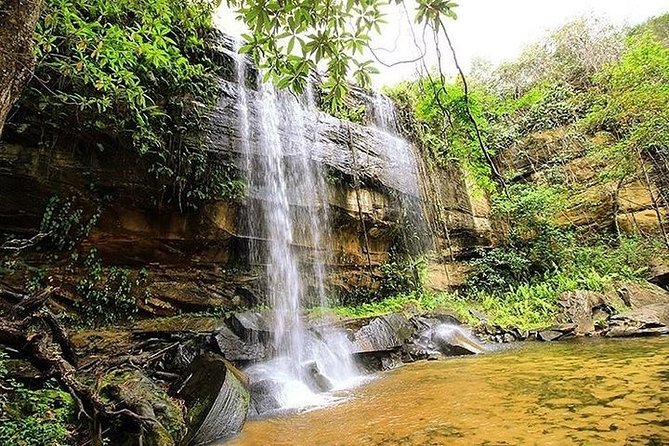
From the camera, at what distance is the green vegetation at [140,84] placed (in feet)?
15.9

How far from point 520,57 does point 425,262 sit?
1367 centimetres

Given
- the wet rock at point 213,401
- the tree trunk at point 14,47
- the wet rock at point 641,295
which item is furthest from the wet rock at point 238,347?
the wet rock at point 641,295

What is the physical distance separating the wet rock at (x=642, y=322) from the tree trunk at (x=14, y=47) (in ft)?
30.2

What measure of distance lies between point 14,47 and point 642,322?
9.73m

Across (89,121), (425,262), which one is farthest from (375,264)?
(89,121)

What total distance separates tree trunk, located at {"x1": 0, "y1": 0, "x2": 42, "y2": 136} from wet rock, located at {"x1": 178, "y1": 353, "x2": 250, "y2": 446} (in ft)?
10.0

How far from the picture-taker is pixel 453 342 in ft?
25.3

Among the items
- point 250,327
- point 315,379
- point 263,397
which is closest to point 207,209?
point 250,327

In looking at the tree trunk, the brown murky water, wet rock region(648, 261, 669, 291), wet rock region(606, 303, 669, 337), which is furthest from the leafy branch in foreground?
wet rock region(648, 261, 669, 291)

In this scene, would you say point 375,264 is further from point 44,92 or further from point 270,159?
point 44,92

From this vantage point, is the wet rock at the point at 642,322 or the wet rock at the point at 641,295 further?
the wet rock at the point at 641,295

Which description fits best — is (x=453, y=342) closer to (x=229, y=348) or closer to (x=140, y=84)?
(x=229, y=348)

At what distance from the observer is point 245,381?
4.70 meters

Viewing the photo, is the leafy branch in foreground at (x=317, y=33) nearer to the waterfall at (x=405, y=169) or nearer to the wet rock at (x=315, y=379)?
the wet rock at (x=315, y=379)
